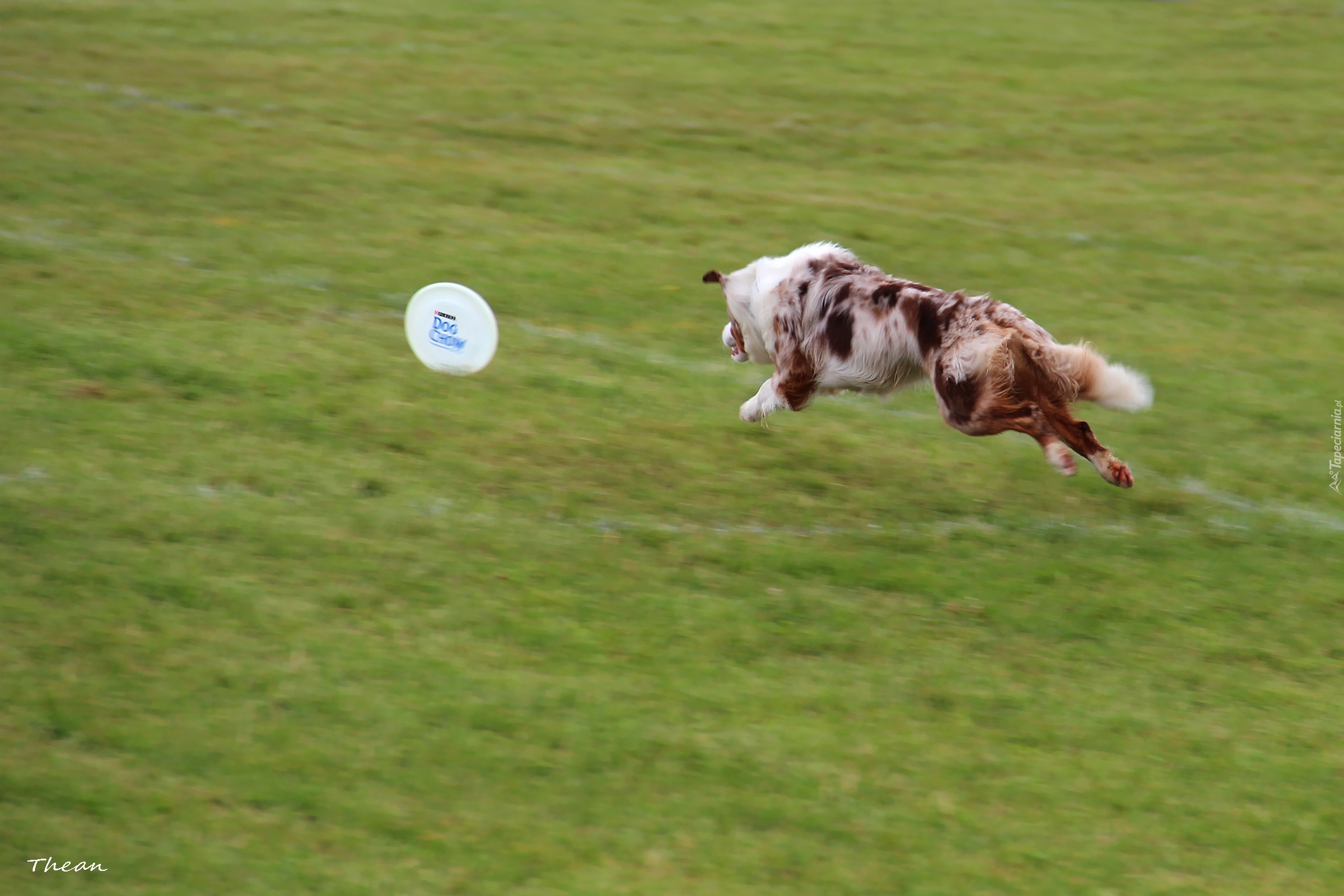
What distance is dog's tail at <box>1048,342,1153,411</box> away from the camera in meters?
6.17

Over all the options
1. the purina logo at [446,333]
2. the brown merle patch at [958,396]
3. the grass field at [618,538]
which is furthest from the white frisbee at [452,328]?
the brown merle patch at [958,396]

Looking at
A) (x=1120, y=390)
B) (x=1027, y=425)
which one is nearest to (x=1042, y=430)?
(x=1027, y=425)

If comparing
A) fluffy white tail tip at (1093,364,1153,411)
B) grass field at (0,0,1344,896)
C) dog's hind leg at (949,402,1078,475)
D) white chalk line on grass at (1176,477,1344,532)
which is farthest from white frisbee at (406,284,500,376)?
white chalk line on grass at (1176,477,1344,532)

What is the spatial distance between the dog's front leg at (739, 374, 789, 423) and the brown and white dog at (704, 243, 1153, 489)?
0.01 m

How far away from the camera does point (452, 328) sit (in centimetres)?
778

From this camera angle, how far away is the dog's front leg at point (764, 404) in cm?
712

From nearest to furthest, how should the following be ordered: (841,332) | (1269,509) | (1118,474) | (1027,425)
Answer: (1027,425) → (1118,474) → (841,332) → (1269,509)

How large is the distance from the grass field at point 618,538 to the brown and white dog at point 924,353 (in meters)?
0.58

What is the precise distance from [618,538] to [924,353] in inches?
70.2

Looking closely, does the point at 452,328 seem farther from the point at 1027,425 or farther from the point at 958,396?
the point at 1027,425

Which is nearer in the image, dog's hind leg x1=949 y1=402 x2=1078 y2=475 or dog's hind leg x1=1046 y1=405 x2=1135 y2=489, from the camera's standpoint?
dog's hind leg x1=949 y1=402 x2=1078 y2=475

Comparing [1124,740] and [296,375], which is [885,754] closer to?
[1124,740]

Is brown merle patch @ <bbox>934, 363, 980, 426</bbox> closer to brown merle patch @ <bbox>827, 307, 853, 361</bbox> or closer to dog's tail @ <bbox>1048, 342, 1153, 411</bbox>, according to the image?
dog's tail @ <bbox>1048, 342, 1153, 411</bbox>

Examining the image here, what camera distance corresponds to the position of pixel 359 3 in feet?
57.9
